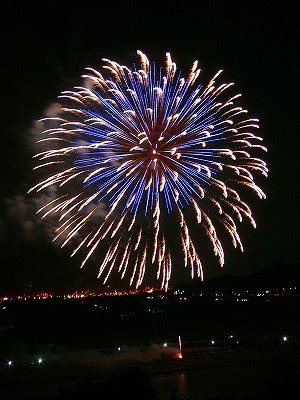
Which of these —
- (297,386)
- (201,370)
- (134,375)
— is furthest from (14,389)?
(297,386)

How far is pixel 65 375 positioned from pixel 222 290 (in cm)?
12759

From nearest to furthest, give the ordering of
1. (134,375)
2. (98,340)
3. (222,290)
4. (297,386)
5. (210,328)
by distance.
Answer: (297,386), (134,375), (98,340), (210,328), (222,290)

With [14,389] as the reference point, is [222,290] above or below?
above

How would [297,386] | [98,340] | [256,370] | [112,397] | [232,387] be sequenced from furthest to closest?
[98,340], [256,370], [232,387], [112,397], [297,386]

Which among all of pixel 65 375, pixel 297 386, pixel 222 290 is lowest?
pixel 297 386

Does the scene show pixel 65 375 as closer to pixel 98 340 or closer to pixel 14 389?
pixel 14 389

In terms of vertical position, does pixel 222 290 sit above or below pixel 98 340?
above

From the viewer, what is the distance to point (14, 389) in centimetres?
2262

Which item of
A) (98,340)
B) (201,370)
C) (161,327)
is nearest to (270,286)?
(161,327)

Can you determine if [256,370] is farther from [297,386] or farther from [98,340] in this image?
[98,340]

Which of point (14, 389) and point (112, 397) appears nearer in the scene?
point (112, 397)

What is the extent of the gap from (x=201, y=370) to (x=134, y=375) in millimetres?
13567

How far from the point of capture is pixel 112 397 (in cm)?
1209

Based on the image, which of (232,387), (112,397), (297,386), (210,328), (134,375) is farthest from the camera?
(210,328)
